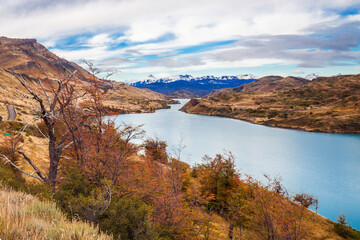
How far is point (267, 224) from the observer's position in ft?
57.1

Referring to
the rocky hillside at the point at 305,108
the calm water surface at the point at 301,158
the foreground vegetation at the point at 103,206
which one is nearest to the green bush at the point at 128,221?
the foreground vegetation at the point at 103,206

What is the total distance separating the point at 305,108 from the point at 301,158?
75063 millimetres

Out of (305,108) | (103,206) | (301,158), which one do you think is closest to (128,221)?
(103,206)

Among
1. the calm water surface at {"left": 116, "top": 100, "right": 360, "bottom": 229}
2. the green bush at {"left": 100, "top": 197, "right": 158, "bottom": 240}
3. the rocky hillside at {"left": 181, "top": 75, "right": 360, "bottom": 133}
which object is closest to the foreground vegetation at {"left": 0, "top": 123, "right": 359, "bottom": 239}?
the green bush at {"left": 100, "top": 197, "right": 158, "bottom": 240}

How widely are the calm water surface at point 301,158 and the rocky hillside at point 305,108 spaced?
34.0 feet

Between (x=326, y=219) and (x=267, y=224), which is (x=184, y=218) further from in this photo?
(x=326, y=219)

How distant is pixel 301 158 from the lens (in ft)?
197

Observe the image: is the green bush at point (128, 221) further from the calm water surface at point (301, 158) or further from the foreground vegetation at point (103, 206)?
the calm water surface at point (301, 158)

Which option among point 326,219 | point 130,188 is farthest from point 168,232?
point 326,219

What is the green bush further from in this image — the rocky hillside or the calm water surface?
the rocky hillside

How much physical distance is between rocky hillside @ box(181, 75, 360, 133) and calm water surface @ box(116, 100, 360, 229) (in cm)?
1035

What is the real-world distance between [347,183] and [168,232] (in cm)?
4670

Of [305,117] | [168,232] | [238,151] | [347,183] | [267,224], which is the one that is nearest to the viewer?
[168,232]

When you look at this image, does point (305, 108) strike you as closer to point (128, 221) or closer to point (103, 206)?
point (128, 221)
